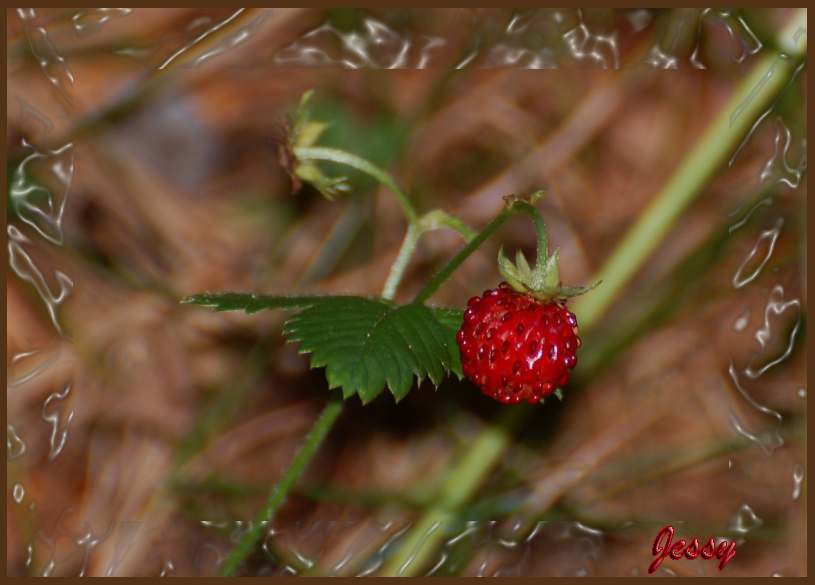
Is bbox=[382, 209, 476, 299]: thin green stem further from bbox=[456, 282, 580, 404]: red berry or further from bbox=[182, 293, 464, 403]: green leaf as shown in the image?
bbox=[456, 282, 580, 404]: red berry

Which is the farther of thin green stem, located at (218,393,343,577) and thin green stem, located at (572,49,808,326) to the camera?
thin green stem, located at (572,49,808,326)

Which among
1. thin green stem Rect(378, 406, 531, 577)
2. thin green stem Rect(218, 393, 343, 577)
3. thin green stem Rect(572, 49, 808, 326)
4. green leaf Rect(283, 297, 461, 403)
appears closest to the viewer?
green leaf Rect(283, 297, 461, 403)

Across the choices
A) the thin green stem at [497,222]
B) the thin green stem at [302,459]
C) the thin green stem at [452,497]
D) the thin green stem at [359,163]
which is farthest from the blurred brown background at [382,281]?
the thin green stem at [497,222]

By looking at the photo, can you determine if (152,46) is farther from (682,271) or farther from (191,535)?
(682,271)

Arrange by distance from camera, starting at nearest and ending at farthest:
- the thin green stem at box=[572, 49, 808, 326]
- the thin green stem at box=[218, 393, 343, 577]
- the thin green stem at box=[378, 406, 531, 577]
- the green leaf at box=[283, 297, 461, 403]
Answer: the green leaf at box=[283, 297, 461, 403]
the thin green stem at box=[218, 393, 343, 577]
the thin green stem at box=[378, 406, 531, 577]
the thin green stem at box=[572, 49, 808, 326]

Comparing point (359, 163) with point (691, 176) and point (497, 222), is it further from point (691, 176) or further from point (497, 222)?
point (691, 176)

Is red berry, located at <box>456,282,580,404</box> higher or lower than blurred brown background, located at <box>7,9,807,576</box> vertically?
higher
